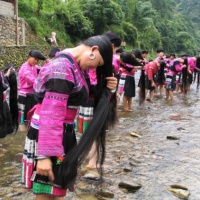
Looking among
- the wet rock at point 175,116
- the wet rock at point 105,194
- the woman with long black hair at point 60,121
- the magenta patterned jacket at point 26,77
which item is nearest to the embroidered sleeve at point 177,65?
the wet rock at point 175,116

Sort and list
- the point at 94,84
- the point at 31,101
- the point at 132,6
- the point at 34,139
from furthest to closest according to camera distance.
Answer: the point at 132,6 < the point at 31,101 < the point at 94,84 < the point at 34,139

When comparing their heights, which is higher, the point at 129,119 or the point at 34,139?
the point at 34,139

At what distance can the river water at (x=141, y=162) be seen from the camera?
12.2 ft

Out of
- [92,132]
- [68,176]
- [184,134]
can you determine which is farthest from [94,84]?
[184,134]

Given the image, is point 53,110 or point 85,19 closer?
point 53,110

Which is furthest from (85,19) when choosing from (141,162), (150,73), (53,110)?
(53,110)

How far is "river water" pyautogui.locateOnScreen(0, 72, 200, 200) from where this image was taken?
3705mm

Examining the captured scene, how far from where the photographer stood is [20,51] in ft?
61.9

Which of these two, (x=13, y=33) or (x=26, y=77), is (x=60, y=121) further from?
(x=13, y=33)

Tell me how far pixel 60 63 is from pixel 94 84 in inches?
25.1

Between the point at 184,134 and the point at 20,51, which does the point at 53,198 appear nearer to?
the point at 184,134

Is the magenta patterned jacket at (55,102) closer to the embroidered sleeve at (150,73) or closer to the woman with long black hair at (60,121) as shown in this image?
the woman with long black hair at (60,121)

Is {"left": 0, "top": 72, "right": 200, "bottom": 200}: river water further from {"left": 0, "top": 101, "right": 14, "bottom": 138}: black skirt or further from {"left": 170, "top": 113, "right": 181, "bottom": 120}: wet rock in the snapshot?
{"left": 0, "top": 101, "right": 14, "bottom": 138}: black skirt

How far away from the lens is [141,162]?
480cm
